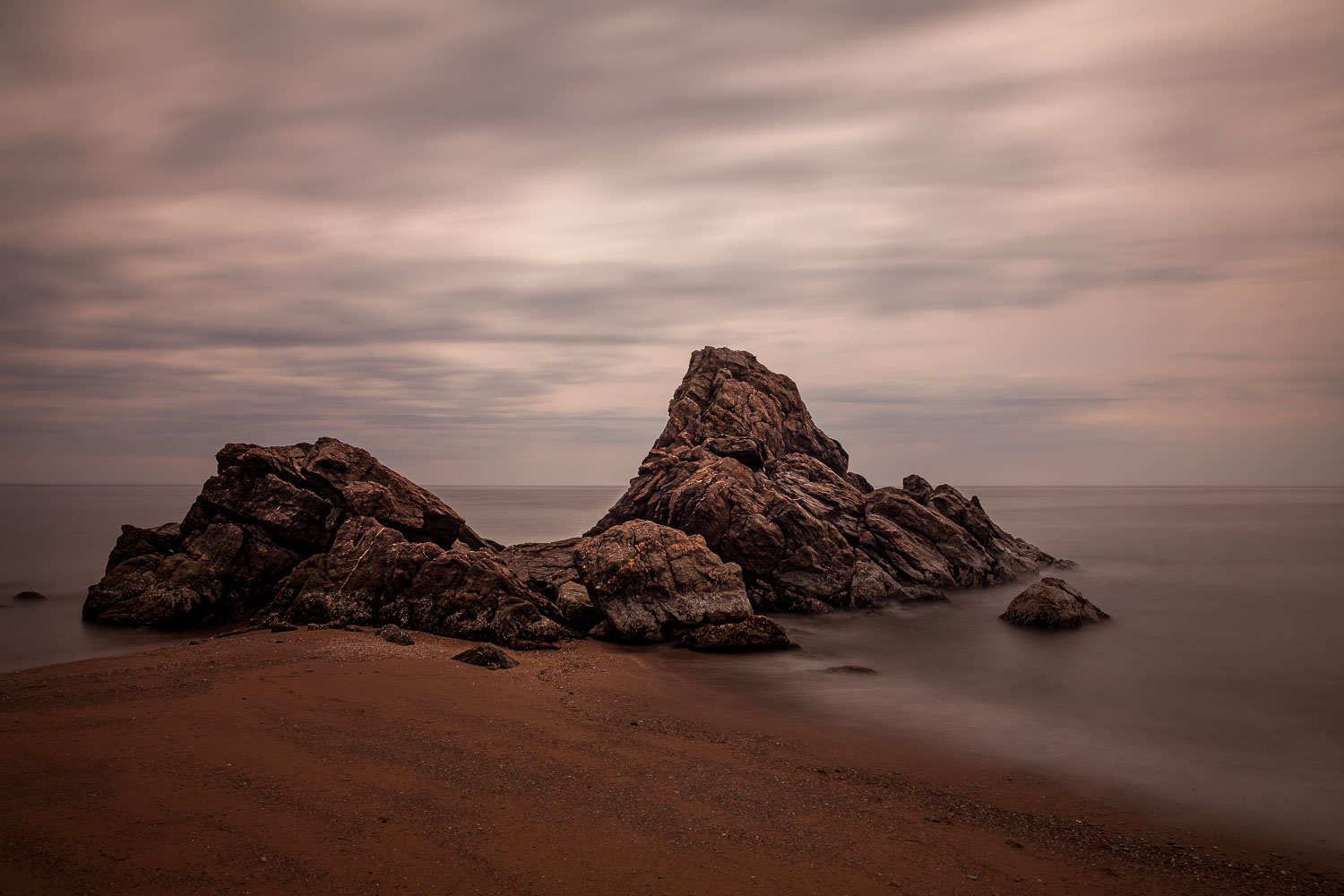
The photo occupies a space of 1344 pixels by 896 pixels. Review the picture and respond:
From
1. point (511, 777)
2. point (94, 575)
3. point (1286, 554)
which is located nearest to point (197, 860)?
point (511, 777)

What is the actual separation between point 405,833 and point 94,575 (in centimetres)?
3666

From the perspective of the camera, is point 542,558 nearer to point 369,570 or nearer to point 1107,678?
point 369,570

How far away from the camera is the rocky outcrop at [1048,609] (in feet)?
78.5

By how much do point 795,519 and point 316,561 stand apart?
16852mm

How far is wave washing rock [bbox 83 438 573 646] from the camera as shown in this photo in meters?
19.0

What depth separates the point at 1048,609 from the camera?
24031 millimetres

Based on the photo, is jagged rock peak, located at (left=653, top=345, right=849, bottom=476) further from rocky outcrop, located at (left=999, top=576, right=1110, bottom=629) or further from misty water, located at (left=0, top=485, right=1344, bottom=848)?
misty water, located at (left=0, top=485, right=1344, bottom=848)

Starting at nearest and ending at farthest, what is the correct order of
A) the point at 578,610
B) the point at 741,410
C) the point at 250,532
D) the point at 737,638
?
1. the point at 737,638
2. the point at 578,610
3. the point at 250,532
4. the point at 741,410

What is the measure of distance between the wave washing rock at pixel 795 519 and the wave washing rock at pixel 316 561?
8.91 meters

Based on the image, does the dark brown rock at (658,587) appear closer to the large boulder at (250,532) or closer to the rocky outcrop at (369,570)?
the rocky outcrop at (369,570)

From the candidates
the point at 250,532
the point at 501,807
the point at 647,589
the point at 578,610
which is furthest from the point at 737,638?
the point at 250,532

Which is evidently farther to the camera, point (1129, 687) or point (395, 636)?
point (1129, 687)

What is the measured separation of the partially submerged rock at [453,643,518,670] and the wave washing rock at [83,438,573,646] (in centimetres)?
213

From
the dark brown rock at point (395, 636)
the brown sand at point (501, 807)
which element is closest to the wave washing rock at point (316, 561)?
the dark brown rock at point (395, 636)
